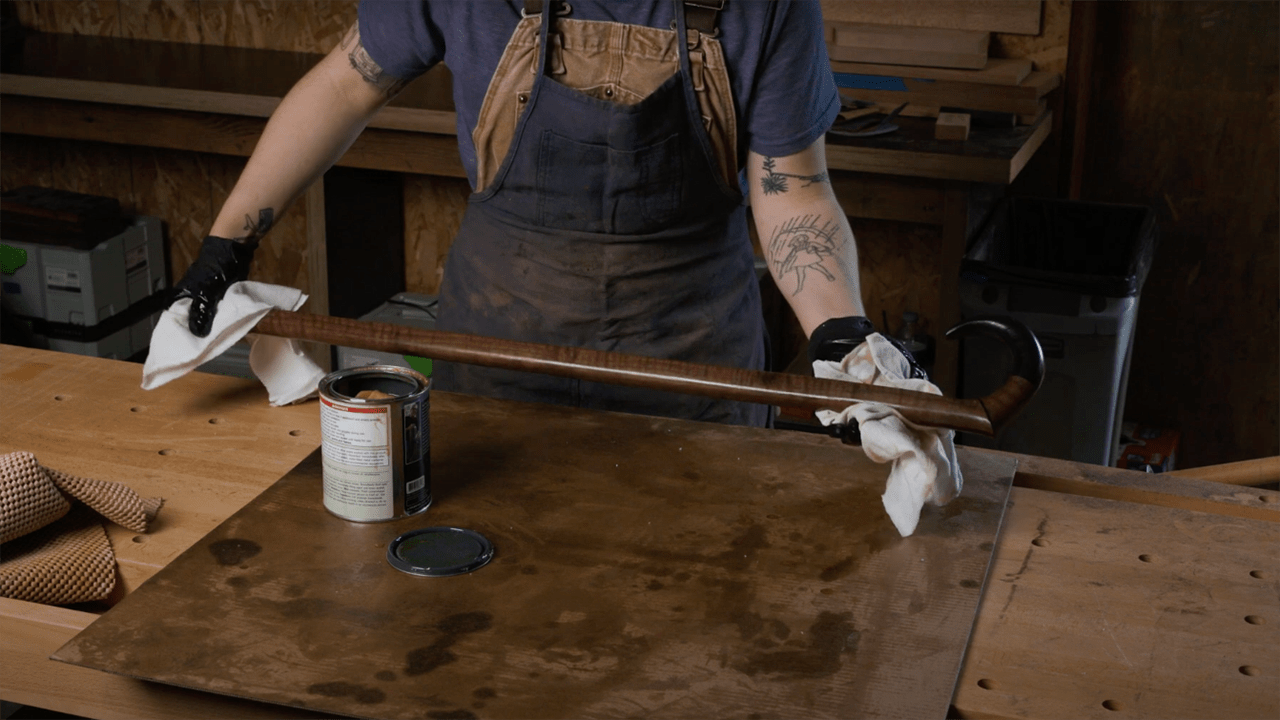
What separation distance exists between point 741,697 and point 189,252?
346 centimetres

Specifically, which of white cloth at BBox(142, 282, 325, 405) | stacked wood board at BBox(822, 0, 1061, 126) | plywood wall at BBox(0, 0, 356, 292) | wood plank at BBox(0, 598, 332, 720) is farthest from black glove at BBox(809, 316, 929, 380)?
plywood wall at BBox(0, 0, 356, 292)

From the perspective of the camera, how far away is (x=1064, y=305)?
2.77 m

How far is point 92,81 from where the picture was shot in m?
3.23

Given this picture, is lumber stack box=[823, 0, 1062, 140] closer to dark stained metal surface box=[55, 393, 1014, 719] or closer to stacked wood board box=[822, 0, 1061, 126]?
stacked wood board box=[822, 0, 1061, 126]

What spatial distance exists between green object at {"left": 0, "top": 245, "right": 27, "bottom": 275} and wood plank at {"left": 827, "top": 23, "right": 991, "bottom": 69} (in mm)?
2326

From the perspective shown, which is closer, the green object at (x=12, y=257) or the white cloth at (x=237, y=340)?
the white cloth at (x=237, y=340)

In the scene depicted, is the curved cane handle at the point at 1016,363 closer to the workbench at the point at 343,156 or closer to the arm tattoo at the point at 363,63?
the arm tattoo at the point at 363,63

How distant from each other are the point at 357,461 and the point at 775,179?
71cm

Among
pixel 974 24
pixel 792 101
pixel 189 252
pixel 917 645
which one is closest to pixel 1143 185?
pixel 974 24

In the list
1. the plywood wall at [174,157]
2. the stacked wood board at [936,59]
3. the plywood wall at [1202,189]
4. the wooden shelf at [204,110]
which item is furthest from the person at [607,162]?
the plywood wall at [174,157]

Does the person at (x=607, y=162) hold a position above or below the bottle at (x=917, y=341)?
above

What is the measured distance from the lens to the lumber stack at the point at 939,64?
2.94 metres

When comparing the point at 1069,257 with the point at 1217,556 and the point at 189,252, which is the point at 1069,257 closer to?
the point at 1217,556

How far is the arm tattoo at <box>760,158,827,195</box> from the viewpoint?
1.63 metres
